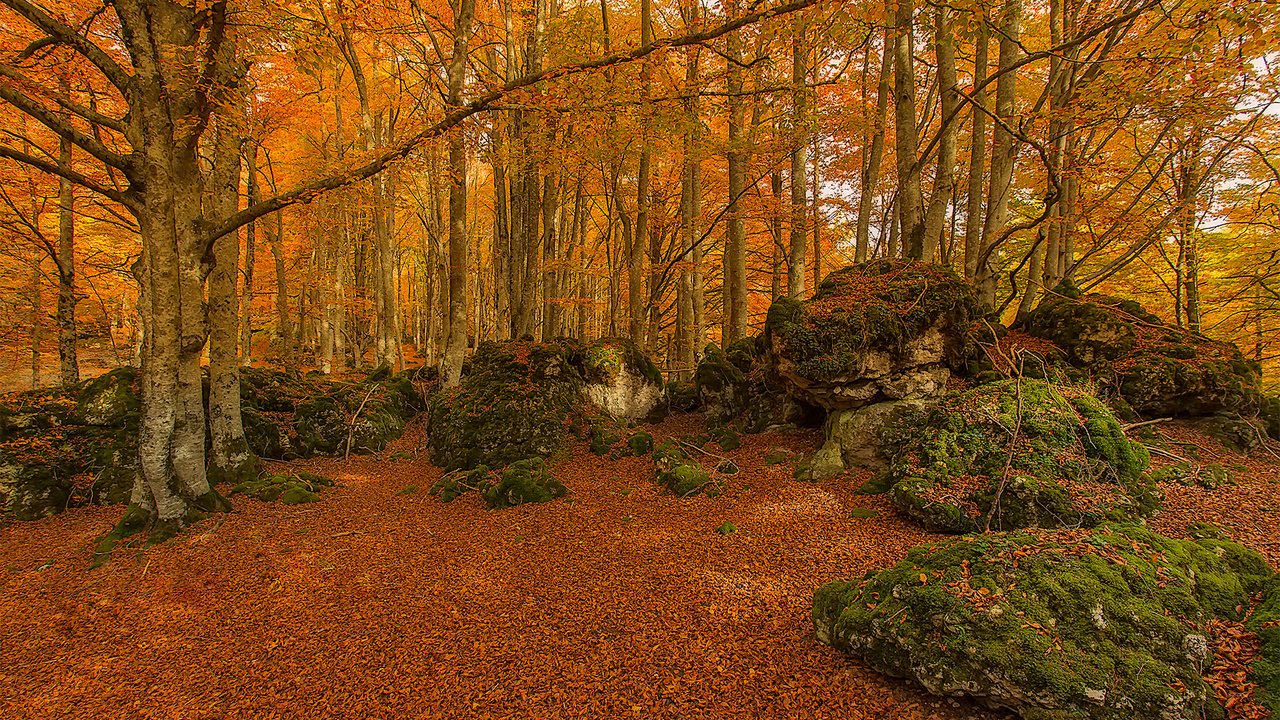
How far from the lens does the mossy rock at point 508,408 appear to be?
25.0ft

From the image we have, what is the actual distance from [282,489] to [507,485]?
11.3 feet

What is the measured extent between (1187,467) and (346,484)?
11.1m

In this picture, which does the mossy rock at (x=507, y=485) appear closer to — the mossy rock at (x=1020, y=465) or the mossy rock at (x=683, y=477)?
the mossy rock at (x=683, y=477)

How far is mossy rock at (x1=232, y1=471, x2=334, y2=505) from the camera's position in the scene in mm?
6457

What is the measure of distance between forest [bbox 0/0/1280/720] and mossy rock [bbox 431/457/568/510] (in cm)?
5

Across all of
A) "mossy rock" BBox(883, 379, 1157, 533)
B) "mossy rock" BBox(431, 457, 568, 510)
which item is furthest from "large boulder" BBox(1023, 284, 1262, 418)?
"mossy rock" BBox(431, 457, 568, 510)

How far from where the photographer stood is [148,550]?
5000mm

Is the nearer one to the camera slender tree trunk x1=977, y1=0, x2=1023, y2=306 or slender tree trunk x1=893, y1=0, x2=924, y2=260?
slender tree trunk x1=893, y1=0, x2=924, y2=260

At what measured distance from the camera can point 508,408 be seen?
7.85 meters

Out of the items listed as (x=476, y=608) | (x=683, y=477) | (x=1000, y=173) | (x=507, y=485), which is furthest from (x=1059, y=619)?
(x=1000, y=173)

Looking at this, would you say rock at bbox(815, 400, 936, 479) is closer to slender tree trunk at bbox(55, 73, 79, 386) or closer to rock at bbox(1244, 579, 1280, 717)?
rock at bbox(1244, 579, 1280, 717)

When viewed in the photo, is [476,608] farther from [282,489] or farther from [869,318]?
[869,318]

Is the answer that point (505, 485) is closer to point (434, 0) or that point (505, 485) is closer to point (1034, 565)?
point (1034, 565)

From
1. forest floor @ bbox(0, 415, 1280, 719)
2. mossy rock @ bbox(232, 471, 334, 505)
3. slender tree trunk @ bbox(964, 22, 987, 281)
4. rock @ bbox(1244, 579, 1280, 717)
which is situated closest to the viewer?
rock @ bbox(1244, 579, 1280, 717)
